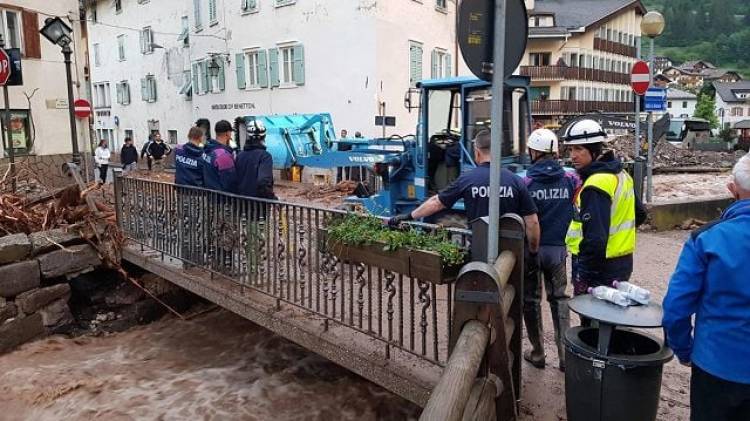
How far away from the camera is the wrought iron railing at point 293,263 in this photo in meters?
4.38

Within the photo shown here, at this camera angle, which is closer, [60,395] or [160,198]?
[60,395]

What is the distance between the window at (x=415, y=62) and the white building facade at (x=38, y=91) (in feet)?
36.5

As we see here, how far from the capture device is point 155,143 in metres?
22.5

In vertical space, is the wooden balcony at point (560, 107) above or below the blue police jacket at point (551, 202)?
above

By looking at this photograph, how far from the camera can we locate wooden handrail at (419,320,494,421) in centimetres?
214

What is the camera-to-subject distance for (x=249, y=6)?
82.3 feet

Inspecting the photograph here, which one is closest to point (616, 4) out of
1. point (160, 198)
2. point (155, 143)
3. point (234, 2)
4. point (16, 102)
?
point (234, 2)

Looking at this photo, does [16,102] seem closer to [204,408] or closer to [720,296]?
[204,408]

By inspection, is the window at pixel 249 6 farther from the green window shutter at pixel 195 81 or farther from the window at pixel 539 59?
the window at pixel 539 59

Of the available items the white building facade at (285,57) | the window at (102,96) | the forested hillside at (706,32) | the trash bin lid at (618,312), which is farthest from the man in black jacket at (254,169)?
the forested hillside at (706,32)

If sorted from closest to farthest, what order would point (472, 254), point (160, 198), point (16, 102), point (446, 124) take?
point (472, 254)
point (160, 198)
point (446, 124)
point (16, 102)

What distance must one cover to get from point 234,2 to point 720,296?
86.1 feet

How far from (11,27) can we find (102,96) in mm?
26539

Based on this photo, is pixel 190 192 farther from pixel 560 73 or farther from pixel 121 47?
pixel 560 73
